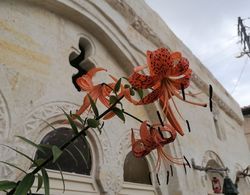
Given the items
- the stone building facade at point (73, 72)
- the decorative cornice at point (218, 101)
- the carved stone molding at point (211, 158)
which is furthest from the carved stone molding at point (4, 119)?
the decorative cornice at point (218, 101)

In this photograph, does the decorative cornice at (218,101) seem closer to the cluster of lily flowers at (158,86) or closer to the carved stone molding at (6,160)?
the carved stone molding at (6,160)

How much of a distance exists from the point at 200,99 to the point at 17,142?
168 inches

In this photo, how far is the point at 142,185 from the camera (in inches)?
151

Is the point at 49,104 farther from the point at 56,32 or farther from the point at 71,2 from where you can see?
the point at 71,2

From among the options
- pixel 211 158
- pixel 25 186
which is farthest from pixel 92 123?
pixel 211 158

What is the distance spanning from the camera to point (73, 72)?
3371 mm

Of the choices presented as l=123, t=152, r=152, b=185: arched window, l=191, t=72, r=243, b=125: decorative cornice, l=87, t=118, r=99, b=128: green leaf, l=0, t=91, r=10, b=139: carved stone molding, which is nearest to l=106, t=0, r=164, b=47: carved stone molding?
l=191, t=72, r=243, b=125: decorative cornice

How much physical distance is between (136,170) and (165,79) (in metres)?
2.97

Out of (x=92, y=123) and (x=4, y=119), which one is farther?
(x=4, y=119)

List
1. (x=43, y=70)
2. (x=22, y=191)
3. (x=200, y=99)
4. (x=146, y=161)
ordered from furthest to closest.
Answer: (x=200, y=99) < (x=146, y=161) < (x=43, y=70) < (x=22, y=191)

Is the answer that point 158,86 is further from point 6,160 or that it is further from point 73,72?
point 73,72

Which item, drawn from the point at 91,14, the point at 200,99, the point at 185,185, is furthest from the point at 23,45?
the point at 200,99

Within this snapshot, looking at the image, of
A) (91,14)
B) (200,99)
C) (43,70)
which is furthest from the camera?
(200,99)

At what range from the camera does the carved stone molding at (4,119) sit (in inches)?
92.0
